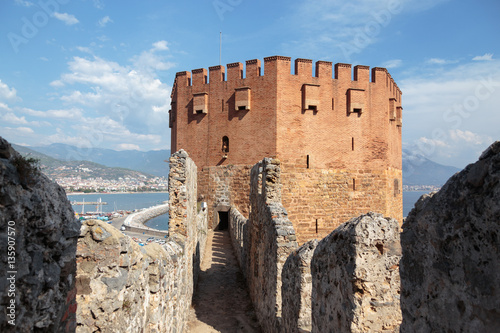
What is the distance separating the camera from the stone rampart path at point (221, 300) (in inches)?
311

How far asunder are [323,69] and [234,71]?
495 cm

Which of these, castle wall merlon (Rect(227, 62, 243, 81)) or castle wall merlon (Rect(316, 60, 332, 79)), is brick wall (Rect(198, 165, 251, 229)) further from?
castle wall merlon (Rect(316, 60, 332, 79))

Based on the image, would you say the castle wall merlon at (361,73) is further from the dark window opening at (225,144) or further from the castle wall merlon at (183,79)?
the castle wall merlon at (183,79)

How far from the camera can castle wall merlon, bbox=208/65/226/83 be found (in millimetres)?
20125

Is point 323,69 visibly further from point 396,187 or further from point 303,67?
point 396,187

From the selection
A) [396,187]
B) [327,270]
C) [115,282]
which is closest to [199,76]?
[396,187]

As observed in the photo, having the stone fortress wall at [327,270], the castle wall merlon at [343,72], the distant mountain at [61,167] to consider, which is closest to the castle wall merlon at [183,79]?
the distant mountain at [61,167]

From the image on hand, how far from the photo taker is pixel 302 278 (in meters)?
4.27

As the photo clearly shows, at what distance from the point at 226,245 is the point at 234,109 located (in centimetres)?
743

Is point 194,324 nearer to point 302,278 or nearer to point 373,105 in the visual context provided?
point 302,278

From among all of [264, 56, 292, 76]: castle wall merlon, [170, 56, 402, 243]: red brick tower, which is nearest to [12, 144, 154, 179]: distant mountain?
[170, 56, 402, 243]: red brick tower

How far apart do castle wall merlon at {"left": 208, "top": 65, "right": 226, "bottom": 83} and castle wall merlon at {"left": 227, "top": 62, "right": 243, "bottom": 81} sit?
42cm

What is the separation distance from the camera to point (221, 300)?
9742 mm

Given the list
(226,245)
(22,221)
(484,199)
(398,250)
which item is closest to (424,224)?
(484,199)
